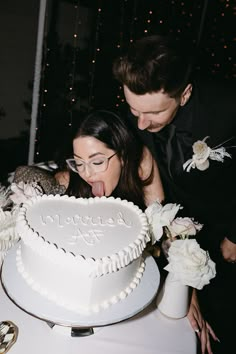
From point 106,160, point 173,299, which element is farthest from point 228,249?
point 106,160

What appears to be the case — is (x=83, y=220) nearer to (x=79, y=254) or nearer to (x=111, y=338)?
(x=79, y=254)

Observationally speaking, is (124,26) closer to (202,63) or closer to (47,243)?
(202,63)

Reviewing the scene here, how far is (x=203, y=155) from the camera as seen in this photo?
101 inches

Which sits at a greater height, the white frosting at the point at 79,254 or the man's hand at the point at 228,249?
the white frosting at the point at 79,254

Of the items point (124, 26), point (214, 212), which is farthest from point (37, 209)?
point (124, 26)

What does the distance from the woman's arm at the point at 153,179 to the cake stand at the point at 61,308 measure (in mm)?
1272

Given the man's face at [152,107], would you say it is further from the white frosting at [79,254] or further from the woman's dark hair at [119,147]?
the white frosting at [79,254]

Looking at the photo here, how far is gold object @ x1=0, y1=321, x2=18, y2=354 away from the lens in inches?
56.0

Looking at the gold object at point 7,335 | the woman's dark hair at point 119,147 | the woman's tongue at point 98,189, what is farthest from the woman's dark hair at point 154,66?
the gold object at point 7,335

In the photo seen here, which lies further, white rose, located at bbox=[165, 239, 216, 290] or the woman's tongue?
the woman's tongue

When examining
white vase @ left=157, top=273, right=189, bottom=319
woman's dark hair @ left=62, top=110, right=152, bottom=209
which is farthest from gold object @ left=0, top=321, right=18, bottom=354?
woman's dark hair @ left=62, top=110, right=152, bottom=209

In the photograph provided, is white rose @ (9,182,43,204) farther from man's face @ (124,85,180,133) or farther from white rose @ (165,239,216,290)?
man's face @ (124,85,180,133)

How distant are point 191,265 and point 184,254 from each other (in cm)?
6

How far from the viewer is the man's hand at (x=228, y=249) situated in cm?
268
